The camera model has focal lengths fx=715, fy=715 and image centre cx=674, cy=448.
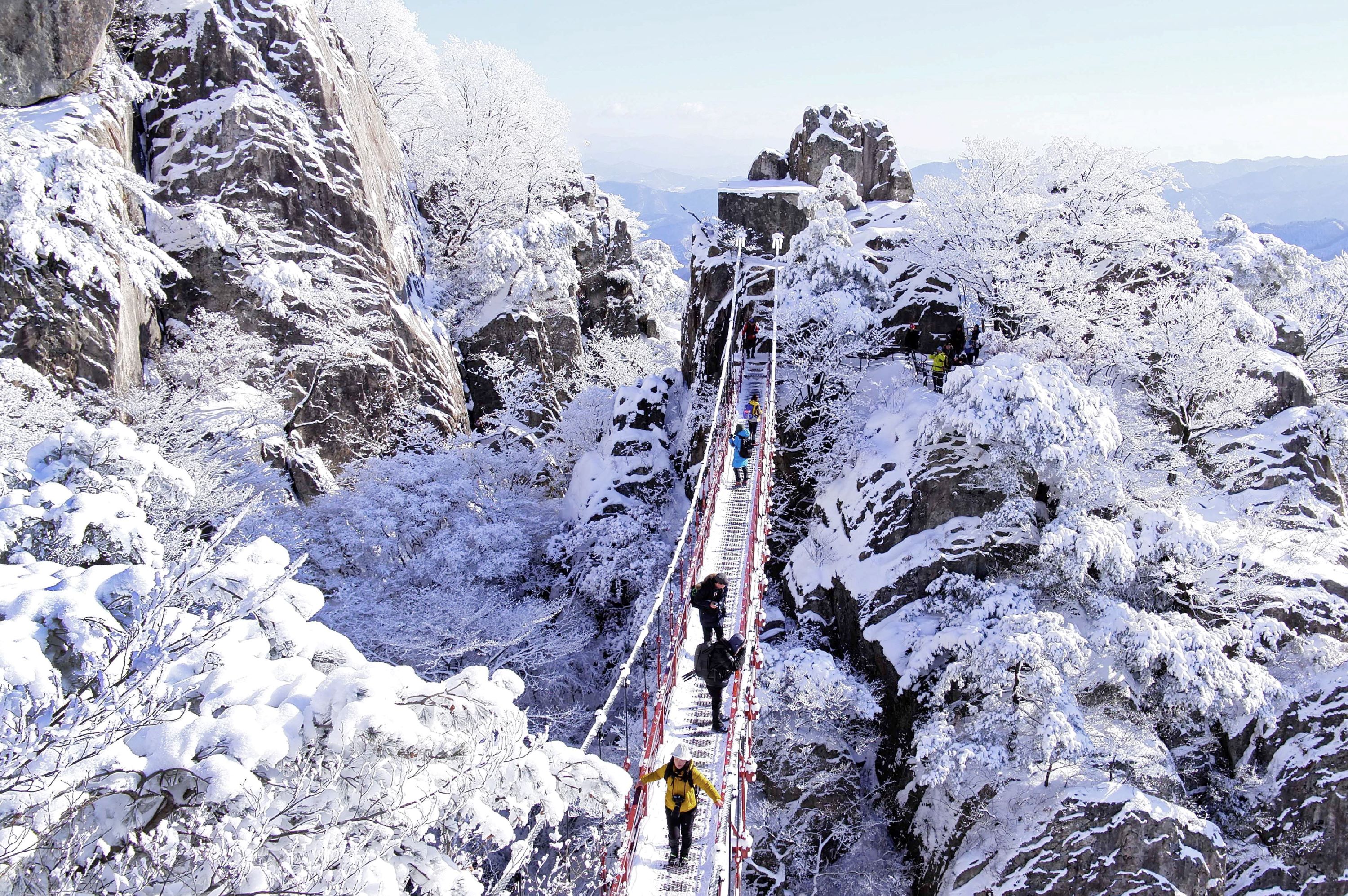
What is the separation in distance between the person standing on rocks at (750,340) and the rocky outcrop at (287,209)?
9159 millimetres

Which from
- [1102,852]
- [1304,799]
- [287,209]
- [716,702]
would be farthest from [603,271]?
[1304,799]

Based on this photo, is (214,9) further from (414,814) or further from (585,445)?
(414,814)

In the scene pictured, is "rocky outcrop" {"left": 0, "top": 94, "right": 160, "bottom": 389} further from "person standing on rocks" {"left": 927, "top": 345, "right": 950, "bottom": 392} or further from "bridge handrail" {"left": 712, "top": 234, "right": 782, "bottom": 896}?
"person standing on rocks" {"left": 927, "top": 345, "right": 950, "bottom": 392}

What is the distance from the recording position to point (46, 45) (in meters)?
14.6

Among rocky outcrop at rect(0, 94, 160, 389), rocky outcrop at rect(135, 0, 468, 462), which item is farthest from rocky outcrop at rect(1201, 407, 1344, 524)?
rocky outcrop at rect(0, 94, 160, 389)

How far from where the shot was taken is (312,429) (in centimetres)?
1895

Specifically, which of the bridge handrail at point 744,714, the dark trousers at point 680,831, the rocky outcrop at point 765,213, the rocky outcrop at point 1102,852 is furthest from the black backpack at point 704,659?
the rocky outcrop at point 765,213

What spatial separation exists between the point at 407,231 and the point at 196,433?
11084mm

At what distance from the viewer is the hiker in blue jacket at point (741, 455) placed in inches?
513

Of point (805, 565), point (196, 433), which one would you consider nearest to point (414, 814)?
point (805, 565)

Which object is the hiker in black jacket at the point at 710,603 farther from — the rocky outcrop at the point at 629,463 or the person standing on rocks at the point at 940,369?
the person standing on rocks at the point at 940,369

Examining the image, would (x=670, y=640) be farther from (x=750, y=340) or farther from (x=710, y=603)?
(x=750, y=340)

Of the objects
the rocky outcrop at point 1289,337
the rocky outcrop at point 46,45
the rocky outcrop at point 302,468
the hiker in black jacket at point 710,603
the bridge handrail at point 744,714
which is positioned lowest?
the rocky outcrop at point 302,468

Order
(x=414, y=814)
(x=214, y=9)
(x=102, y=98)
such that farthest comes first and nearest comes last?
1. (x=214, y=9)
2. (x=102, y=98)
3. (x=414, y=814)
